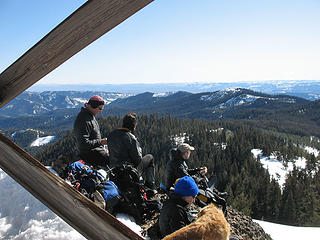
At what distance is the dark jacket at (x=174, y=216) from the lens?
3.60 meters

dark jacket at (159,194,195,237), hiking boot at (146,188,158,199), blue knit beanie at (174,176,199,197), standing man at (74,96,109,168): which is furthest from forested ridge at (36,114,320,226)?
blue knit beanie at (174,176,199,197)

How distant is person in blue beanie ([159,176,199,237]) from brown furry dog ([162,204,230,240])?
1.89 m

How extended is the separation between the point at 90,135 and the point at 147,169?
1.52 m

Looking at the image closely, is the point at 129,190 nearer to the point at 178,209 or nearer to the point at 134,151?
the point at 134,151

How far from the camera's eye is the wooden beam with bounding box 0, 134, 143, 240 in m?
0.96

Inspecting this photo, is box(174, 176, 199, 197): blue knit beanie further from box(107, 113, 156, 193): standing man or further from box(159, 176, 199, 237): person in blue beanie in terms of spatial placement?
box(107, 113, 156, 193): standing man

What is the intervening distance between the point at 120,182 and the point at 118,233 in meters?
3.90

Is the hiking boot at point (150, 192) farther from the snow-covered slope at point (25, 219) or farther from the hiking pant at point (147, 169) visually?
the snow-covered slope at point (25, 219)

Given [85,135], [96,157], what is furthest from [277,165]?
[85,135]

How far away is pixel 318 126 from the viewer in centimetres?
14450

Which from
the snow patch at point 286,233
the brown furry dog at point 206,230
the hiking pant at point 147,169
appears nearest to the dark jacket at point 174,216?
the hiking pant at point 147,169

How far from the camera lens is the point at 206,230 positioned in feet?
5.63

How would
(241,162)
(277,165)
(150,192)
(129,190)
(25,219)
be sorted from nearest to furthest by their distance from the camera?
(25,219), (129,190), (150,192), (241,162), (277,165)

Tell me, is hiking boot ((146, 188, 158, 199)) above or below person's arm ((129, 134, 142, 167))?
below
